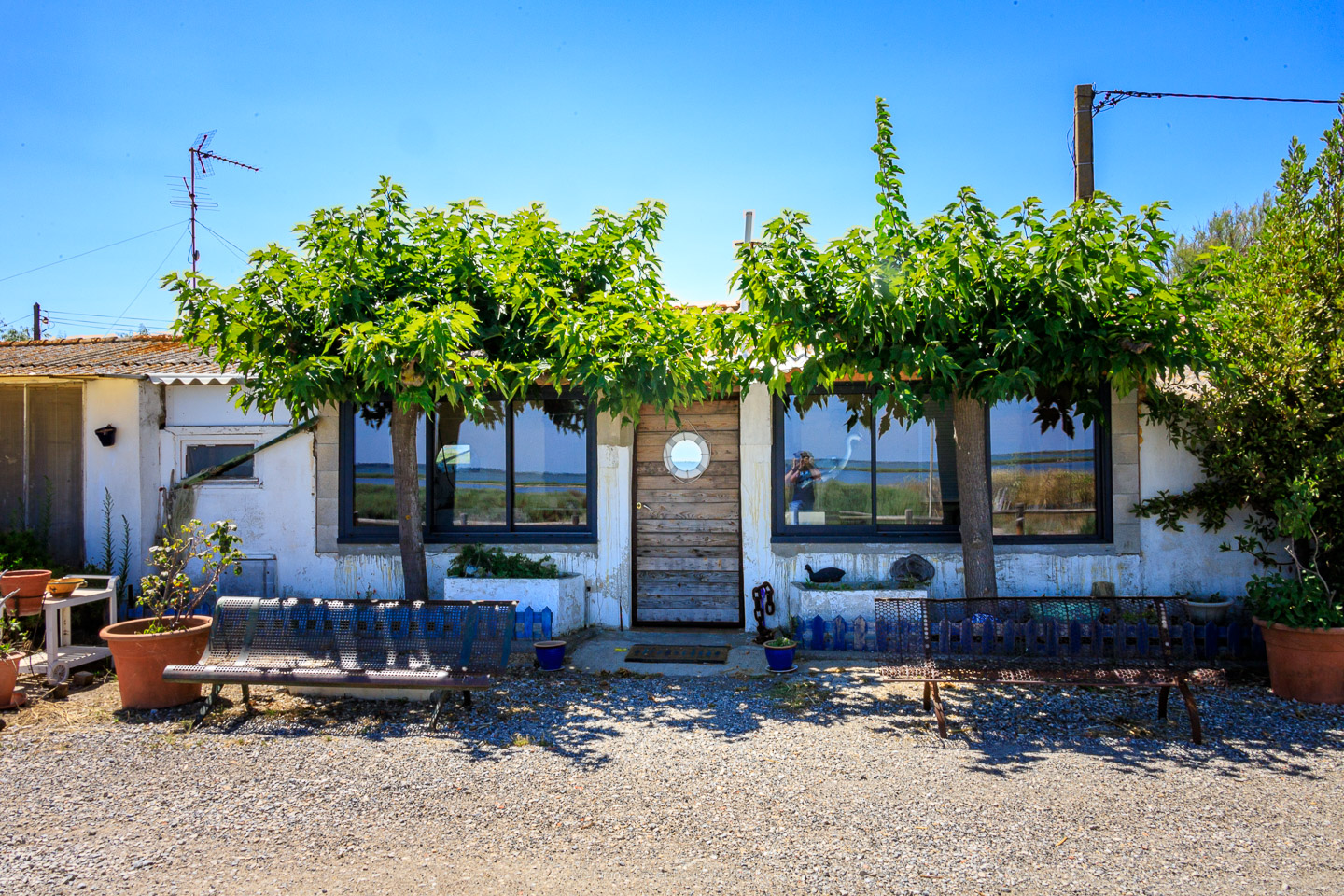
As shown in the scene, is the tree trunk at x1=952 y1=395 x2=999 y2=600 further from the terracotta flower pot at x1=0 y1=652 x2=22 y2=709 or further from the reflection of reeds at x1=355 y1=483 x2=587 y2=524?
the terracotta flower pot at x1=0 y1=652 x2=22 y2=709

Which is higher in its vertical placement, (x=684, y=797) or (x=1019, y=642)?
(x=1019, y=642)

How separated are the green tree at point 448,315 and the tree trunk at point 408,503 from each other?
11 millimetres

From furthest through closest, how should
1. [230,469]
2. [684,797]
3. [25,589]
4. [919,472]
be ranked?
1. [230,469]
2. [919,472]
3. [25,589]
4. [684,797]

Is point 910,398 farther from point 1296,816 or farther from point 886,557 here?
point 1296,816

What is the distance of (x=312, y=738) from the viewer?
502cm

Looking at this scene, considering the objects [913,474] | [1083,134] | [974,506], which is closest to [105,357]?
[913,474]

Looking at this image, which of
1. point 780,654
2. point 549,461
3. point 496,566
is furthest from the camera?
point 549,461

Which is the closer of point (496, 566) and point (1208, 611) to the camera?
point (1208, 611)

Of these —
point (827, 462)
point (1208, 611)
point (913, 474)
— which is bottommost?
point (1208, 611)

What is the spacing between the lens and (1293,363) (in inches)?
234

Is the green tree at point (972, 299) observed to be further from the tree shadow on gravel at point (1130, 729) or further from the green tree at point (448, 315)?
the tree shadow on gravel at point (1130, 729)

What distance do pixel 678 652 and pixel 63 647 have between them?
486cm

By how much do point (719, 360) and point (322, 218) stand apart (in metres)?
3.31

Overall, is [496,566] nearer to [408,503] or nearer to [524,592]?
[524,592]
